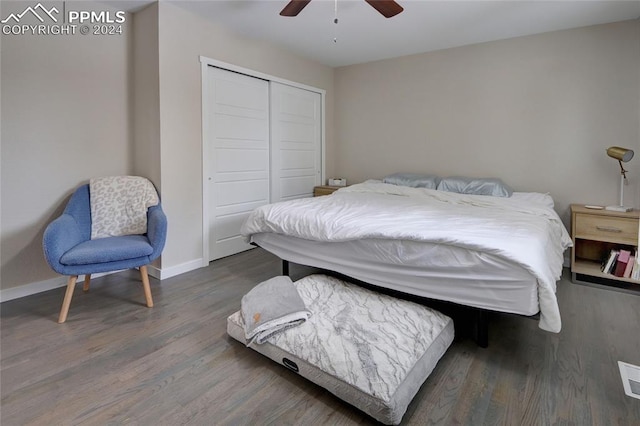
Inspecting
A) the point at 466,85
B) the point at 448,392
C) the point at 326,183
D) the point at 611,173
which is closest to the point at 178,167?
the point at 326,183

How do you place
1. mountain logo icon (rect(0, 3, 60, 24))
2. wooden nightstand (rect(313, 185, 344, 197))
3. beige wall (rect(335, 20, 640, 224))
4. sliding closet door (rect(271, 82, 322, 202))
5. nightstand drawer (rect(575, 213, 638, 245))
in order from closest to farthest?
mountain logo icon (rect(0, 3, 60, 24)) < nightstand drawer (rect(575, 213, 638, 245)) < beige wall (rect(335, 20, 640, 224)) < sliding closet door (rect(271, 82, 322, 202)) < wooden nightstand (rect(313, 185, 344, 197))

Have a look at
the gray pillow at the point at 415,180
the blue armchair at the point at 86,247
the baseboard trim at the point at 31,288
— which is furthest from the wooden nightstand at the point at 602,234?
the baseboard trim at the point at 31,288

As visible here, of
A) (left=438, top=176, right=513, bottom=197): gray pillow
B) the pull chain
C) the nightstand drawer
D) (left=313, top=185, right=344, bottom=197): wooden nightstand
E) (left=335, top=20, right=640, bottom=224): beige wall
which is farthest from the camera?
(left=313, top=185, right=344, bottom=197): wooden nightstand

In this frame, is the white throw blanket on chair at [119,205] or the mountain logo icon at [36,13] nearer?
the mountain logo icon at [36,13]

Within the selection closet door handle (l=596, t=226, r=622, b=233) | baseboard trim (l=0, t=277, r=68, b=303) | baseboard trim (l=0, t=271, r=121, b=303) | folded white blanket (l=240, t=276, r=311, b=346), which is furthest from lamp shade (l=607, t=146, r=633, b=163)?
baseboard trim (l=0, t=277, r=68, b=303)

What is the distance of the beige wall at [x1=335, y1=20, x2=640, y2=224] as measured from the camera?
3.22 meters

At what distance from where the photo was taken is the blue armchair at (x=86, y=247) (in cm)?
219

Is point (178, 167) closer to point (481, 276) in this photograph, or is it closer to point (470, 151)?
point (481, 276)

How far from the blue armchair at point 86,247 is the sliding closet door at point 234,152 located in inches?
35.8

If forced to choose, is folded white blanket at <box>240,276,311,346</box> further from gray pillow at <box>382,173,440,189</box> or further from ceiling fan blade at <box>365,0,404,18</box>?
gray pillow at <box>382,173,440,189</box>

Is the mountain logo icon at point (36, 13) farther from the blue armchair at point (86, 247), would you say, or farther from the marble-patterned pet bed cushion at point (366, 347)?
the marble-patterned pet bed cushion at point (366, 347)

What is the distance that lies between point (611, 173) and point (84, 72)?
16.2 feet

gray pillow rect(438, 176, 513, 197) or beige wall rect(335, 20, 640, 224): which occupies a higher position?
beige wall rect(335, 20, 640, 224)

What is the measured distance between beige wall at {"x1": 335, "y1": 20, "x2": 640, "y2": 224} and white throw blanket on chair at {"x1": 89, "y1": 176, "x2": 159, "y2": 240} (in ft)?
9.90
